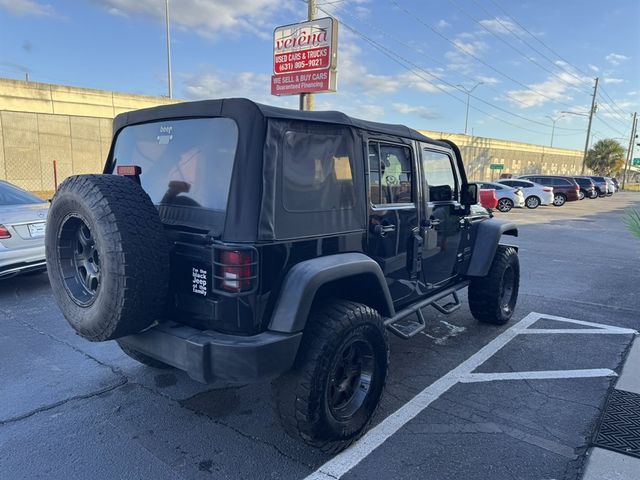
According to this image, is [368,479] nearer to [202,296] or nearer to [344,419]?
[344,419]

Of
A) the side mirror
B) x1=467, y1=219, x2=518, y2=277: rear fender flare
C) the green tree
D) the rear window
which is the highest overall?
the green tree

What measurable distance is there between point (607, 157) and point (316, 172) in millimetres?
62405

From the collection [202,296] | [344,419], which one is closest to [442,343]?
[344,419]

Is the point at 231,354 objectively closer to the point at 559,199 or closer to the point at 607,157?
the point at 559,199

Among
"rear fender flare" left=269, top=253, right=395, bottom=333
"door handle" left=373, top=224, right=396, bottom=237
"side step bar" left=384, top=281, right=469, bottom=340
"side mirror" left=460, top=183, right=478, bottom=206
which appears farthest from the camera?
"side mirror" left=460, top=183, right=478, bottom=206

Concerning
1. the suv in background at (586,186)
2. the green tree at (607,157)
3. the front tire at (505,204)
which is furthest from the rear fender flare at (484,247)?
the green tree at (607,157)

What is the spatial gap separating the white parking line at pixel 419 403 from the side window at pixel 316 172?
1.51 m

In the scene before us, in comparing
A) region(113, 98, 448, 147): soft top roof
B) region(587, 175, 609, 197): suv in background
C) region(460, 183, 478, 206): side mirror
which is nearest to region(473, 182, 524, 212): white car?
region(587, 175, 609, 197): suv in background

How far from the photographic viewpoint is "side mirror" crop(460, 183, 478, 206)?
14.5 feet

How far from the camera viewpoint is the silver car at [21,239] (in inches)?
216

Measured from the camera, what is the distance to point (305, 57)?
674 inches

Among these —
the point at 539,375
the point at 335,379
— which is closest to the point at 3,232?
the point at 335,379

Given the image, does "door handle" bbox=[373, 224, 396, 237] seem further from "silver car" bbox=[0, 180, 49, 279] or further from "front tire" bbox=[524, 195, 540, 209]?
"front tire" bbox=[524, 195, 540, 209]

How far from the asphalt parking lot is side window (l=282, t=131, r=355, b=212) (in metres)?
1.53
